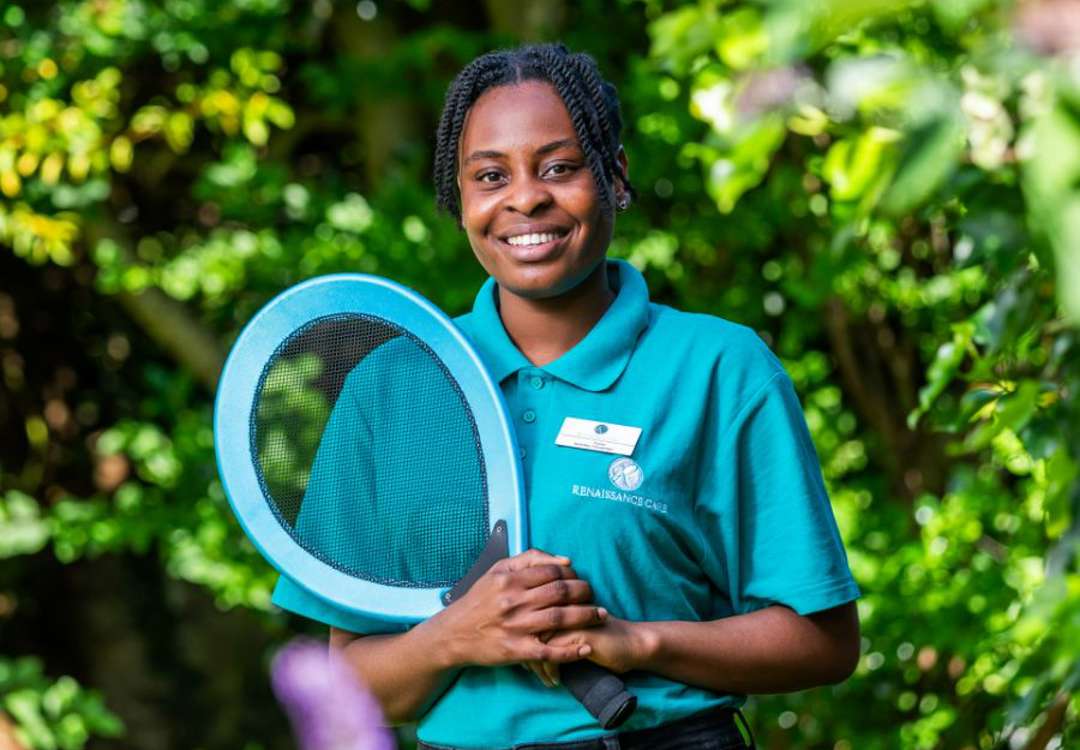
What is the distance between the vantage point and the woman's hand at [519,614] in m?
1.86

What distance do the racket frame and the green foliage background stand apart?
0.82 metres

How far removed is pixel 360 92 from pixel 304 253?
71 cm

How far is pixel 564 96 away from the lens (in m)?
2.08

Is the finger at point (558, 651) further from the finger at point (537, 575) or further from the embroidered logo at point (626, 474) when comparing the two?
the embroidered logo at point (626, 474)

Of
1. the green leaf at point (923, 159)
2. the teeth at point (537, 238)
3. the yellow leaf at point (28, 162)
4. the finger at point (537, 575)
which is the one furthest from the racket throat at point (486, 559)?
the yellow leaf at point (28, 162)

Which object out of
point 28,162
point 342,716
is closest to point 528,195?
point 342,716

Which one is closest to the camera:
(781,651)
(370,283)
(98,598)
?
(781,651)

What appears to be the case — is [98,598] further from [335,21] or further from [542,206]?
[542,206]

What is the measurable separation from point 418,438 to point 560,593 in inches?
13.8

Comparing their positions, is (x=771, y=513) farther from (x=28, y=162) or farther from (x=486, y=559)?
(x=28, y=162)

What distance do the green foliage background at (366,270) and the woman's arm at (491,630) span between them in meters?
1.08

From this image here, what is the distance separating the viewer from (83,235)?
5406 mm

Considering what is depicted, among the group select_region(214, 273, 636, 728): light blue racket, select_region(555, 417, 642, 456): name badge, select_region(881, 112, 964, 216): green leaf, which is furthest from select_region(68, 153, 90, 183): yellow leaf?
select_region(881, 112, 964, 216): green leaf

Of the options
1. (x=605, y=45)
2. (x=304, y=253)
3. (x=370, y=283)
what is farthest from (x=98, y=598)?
(x=370, y=283)
